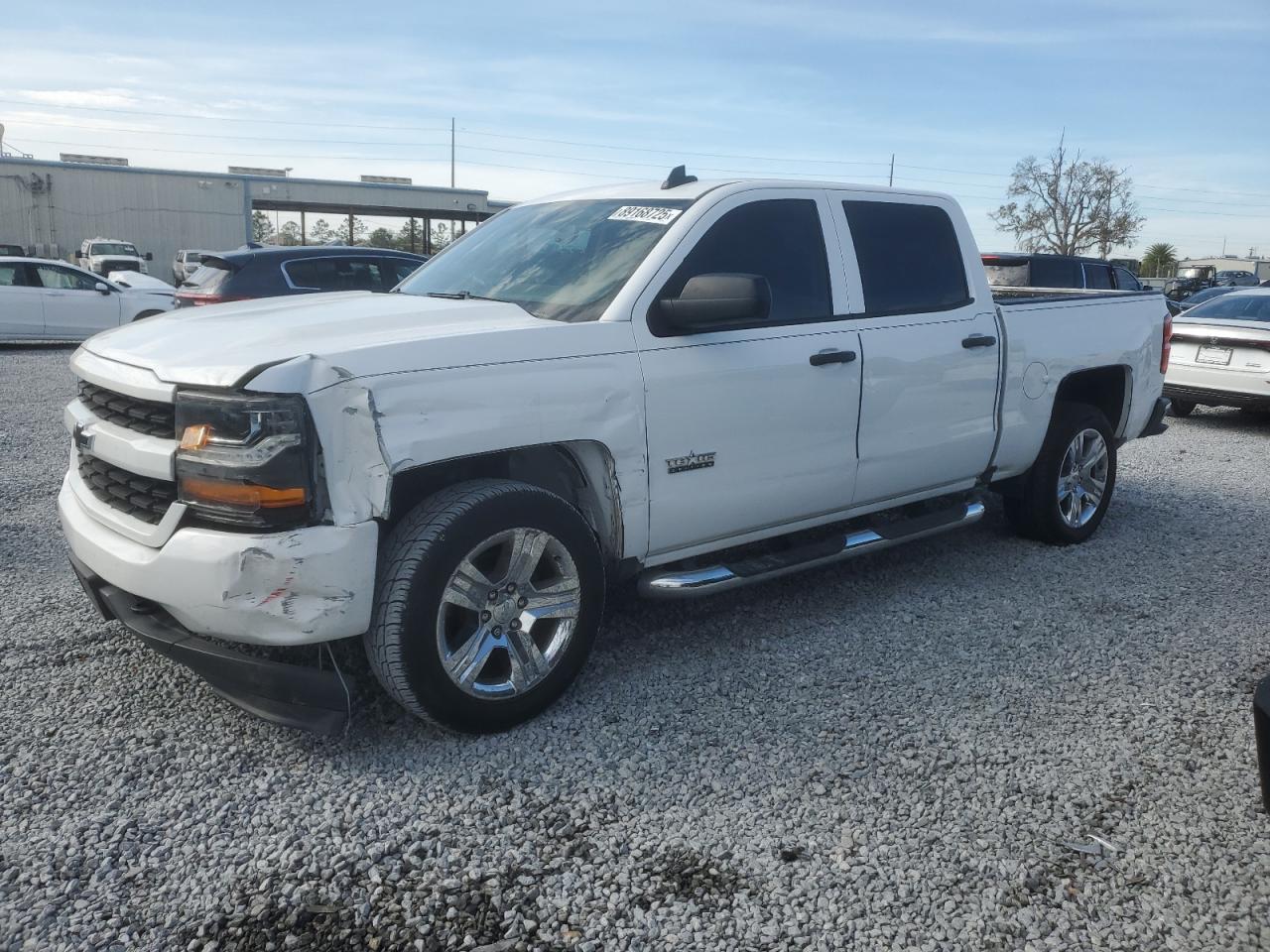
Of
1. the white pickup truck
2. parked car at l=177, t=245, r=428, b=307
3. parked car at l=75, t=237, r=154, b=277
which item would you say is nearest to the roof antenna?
the white pickup truck

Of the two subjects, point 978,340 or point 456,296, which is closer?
point 456,296

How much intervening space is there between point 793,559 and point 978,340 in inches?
62.7

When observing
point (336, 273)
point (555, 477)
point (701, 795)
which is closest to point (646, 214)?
point (555, 477)

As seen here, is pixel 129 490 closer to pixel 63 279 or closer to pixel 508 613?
pixel 508 613

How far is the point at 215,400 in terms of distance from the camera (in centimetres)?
291

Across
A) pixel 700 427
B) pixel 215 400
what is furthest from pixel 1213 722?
pixel 215 400

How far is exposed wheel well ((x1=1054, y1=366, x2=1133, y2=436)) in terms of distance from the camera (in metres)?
5.97

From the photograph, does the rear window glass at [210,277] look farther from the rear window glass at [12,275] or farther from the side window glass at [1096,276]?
the side window glass at [1096,276]

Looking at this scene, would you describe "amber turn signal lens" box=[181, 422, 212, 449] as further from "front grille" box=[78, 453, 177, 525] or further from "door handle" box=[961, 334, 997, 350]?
"door handle" box=[961, 334, 997, 350]

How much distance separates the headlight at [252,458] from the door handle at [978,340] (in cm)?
322

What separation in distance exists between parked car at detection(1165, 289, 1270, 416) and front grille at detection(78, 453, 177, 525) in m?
10.5

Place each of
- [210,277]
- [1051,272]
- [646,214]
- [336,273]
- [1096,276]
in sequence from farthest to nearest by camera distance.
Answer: [1096,276]
[1051,272]
[336,273]
[210,277]
[646,214]

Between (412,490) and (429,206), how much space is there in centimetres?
4720

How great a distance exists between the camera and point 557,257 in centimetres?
415
